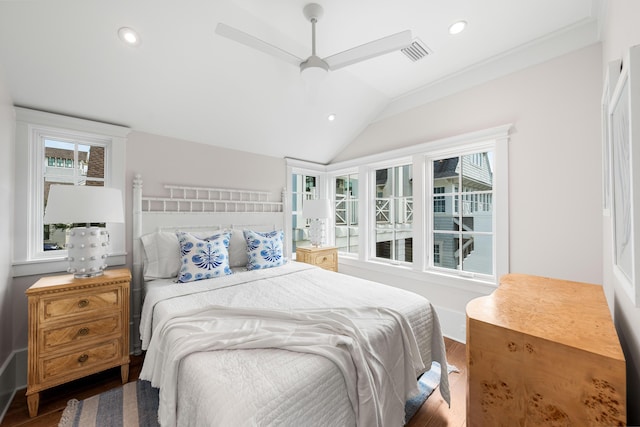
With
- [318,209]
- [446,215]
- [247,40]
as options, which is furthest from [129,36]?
[446,215]

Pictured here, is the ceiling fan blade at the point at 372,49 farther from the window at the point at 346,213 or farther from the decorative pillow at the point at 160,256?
the window at the point at 346,213

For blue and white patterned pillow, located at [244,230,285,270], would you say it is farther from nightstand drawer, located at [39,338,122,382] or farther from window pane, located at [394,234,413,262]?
window pane, located at [394,234,413,262]

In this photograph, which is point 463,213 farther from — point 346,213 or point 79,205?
point 79,205

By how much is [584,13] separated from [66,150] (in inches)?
178

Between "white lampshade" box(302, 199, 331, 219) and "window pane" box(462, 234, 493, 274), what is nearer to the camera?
"window pane" box(462, 234, 493, 274)

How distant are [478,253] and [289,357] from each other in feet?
7.94

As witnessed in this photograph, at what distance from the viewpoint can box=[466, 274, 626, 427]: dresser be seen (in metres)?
0.89

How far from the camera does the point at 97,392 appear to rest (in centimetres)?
198

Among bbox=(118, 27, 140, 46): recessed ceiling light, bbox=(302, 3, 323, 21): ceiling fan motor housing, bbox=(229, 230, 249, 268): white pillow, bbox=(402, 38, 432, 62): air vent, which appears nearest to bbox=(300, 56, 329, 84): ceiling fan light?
bbox=(302, 3, 323, 21): ceiling fan motor housing

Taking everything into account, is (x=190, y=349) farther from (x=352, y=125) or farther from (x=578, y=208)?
(x=352, y=125)

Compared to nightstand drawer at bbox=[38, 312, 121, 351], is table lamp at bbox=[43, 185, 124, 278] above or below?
above

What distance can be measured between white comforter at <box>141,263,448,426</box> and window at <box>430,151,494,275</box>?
50.6 inches

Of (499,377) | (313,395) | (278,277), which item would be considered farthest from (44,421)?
(499,377)

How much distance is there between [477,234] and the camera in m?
2.76
